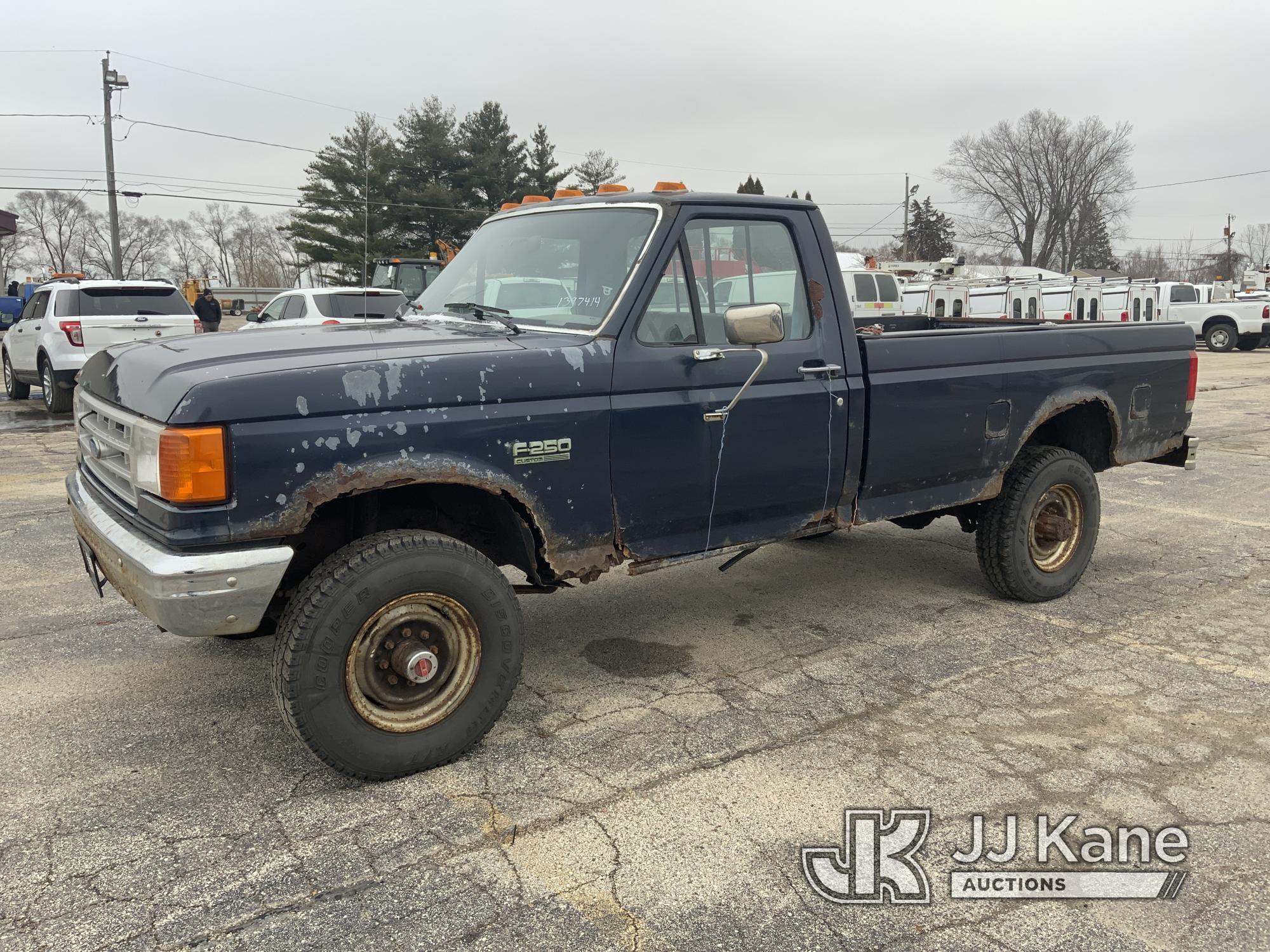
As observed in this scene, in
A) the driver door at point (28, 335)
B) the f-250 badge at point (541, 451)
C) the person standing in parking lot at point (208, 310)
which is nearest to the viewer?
the f-250 badge at point (541, 451)

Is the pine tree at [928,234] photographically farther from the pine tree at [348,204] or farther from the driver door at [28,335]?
the driver door at [28,335]

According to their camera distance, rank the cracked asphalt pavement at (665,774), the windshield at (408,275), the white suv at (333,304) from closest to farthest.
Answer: the cracked asphalt pavement at (665,774) < the white suv at (333,304) < the windshield at (408,275)

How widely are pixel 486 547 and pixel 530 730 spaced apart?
76 cm

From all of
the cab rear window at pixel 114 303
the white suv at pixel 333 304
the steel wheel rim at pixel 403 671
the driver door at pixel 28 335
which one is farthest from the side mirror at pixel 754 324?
the driver door at pixel 28 335

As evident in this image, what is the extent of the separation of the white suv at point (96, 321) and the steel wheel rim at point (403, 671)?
10.8 meters

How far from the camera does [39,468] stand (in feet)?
30.9

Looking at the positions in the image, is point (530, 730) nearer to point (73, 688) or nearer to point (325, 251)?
point (73, 688)

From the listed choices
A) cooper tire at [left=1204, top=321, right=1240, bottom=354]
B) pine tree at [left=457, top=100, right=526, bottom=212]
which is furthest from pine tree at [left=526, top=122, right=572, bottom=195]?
cooper tire at [left=1204, top=321, right=1240, bottom=354]

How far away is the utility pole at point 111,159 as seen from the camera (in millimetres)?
33469

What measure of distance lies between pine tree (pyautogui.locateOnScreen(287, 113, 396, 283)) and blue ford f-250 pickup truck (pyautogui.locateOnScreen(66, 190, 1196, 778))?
142ft

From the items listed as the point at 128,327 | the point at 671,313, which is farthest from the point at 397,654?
the point at 128,327

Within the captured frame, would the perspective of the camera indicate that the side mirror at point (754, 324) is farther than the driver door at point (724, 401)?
No

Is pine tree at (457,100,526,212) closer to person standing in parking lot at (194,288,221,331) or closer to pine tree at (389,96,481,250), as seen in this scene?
pine tree at (389,96,481,250)

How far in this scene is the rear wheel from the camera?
523 inches
